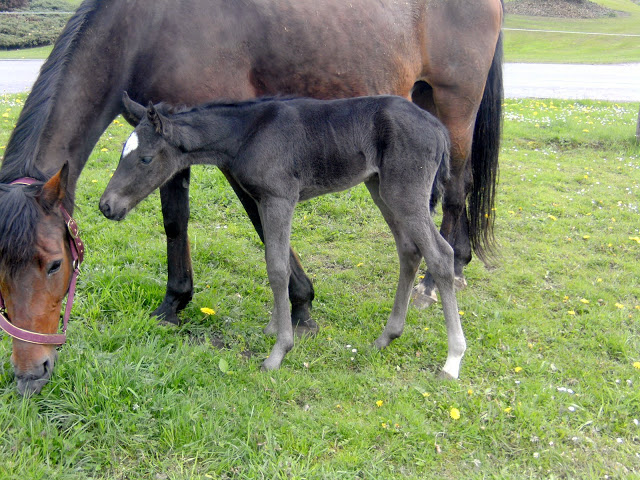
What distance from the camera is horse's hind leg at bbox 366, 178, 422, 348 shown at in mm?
3581

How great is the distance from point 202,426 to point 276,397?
0.50 meters

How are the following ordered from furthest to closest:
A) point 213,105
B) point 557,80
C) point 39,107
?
point 557,80 < point 213,105 < point 39,107

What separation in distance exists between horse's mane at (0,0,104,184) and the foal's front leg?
3.98 feet

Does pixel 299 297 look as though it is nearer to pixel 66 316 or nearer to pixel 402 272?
pixel 402 272

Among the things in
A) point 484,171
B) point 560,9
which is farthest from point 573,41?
point 484,171

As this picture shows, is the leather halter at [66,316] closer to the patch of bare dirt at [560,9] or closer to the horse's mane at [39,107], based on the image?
the horse's mane at [39,107]

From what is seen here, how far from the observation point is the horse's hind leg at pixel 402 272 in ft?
11.7

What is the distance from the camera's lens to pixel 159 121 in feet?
9.39

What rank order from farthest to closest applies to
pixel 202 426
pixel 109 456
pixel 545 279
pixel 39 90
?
pixel 545 279 < pixel 39 90 < pixel 202 426 < pixel 109 456

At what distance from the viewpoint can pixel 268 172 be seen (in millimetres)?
3111

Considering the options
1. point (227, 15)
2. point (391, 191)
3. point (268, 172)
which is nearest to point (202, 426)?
point (268, 172)

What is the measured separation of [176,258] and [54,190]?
4.47 ft

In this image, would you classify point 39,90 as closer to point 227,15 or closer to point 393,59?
point 227,15

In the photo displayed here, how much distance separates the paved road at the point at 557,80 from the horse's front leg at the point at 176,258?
9.18 meters
